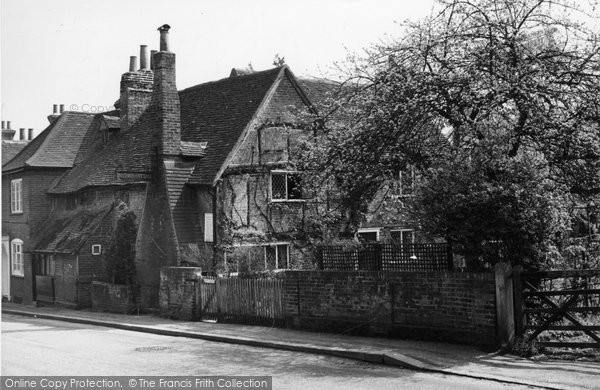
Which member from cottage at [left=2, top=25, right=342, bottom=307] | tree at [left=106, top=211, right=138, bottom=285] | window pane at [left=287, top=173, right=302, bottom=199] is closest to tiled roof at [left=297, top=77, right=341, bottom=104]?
cottage at [left=2, top=25, right=342, bottom=307]

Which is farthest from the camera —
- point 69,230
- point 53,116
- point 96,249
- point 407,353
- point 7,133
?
point 7,133

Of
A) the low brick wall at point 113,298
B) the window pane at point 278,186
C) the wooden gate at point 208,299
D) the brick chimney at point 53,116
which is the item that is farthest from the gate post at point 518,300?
the brick chimney at point 53,116

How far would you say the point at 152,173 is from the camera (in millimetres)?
24859

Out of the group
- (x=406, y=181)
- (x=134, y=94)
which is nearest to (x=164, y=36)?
(x=134, y=94)

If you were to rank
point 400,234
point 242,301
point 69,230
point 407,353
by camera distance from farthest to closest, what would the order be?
point 400,234
point 69,230
point 242,301
point 407,353

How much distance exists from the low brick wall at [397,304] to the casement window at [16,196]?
61.2ft

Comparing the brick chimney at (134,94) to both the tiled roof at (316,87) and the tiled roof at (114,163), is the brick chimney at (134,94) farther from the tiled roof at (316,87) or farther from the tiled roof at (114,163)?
the tiled roof at (316,87)

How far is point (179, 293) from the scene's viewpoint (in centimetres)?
2139

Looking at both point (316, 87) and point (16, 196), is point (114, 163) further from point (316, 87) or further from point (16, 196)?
point (316, 87)

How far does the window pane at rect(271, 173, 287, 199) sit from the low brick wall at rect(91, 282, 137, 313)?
5.73 metres

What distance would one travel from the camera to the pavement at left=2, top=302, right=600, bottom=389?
36.7ft

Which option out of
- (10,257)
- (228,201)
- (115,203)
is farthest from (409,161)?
(10,257)

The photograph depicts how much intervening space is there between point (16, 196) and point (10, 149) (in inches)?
390

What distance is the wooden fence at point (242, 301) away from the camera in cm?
1843
